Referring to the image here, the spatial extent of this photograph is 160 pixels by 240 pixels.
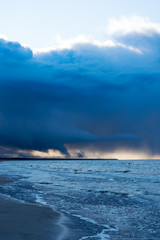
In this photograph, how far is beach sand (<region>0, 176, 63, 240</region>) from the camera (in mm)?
8148

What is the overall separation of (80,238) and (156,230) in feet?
11.2

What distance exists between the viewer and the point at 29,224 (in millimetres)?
9836

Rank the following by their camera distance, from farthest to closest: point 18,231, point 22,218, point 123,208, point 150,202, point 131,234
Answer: point 150,202, point 123,208, point 22,218, point 131,234, point 18,231

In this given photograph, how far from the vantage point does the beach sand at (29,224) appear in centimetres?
815

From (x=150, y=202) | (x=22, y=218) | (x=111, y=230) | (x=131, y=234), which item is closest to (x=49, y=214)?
(x=22, y=218)

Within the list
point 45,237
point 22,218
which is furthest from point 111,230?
point 22,218

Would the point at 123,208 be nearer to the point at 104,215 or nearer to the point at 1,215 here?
the point at 104,215

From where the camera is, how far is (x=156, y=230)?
32.9 ft

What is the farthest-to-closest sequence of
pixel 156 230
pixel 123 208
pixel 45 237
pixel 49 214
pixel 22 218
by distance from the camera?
pixel 123 208
pixel 49 214
pixel 22 218
pixel 156 230
pixel 45 237

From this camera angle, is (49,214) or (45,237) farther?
(49,214)

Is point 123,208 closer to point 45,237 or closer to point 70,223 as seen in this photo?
point 70,223

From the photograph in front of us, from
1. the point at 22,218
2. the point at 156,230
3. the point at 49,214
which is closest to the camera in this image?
the point at 156,230

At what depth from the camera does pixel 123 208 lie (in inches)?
593

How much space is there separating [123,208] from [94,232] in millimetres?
6205
